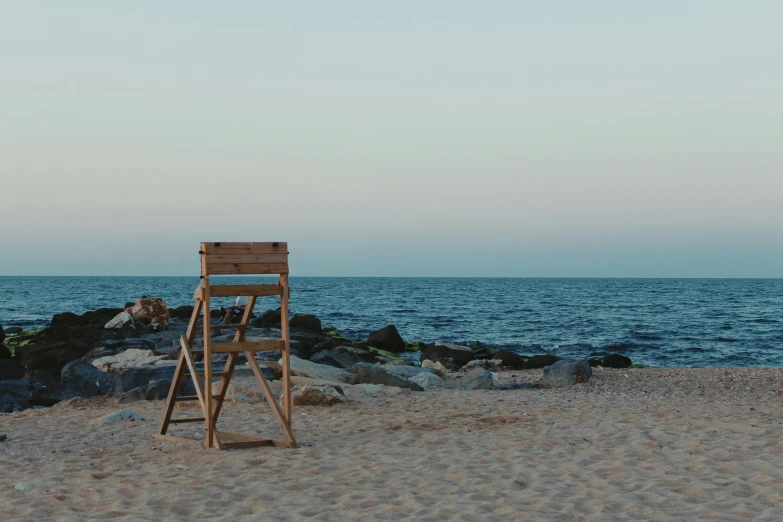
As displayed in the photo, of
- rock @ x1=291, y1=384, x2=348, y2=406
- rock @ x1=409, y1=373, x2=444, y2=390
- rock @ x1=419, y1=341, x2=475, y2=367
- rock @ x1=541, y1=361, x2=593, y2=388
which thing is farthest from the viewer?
rock @ x1=419, y1=341, x2=475, y2=367

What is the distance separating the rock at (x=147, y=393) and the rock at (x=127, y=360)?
7.39 feet

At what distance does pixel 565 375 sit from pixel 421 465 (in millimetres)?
9764

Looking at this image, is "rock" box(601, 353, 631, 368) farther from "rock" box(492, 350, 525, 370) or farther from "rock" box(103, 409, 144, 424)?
"rock" box(103, 409, 144, 424)

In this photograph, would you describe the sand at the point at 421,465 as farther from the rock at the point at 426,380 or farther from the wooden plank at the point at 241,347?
the rock at the point at 426,380

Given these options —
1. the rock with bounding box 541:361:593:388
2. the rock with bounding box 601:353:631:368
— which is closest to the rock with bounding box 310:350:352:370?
the rock with bounding box 541:361:593:388

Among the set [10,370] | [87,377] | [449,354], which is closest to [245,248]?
[87,377]

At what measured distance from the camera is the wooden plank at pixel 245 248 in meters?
8.70

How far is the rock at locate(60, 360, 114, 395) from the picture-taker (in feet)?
46.9

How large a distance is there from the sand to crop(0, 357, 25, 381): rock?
5.85 m

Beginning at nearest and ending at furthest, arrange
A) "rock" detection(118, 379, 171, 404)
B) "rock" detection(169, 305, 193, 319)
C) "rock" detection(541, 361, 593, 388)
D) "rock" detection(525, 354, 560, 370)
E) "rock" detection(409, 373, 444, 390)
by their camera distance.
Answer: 1. "rock" detection(118, 379, 171, 404)
2. "rock" detection(409, 373, 444, 390)
3. "rock" detection(541, 361, 593, 388)
4. "rock" detection(525, 354, 560, 370)
5. "rock" detection(169, 305, 193, 319)

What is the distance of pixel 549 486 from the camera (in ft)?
23.3

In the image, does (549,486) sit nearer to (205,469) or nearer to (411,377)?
(205,469)

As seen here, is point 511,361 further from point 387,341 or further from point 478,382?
point 478,382

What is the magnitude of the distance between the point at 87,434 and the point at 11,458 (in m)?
1.57
